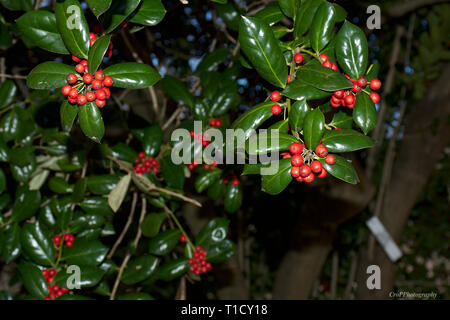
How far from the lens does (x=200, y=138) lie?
4.23ft

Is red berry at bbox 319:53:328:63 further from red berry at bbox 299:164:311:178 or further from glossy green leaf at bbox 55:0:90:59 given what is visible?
glossy green leaf at bbox 55:0:90:59

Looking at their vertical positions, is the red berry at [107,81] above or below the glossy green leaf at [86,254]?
above

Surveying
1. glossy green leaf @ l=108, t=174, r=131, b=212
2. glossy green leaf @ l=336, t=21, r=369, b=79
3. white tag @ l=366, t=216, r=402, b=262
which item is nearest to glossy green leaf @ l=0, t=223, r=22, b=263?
glossy green leaf @ l=108, t=174, r=131, b=212

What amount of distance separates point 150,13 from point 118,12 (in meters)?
0.09

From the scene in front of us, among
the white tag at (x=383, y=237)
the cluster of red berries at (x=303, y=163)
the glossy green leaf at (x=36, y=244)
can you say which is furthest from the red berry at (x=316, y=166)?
the white tag at (x=383, y=237)

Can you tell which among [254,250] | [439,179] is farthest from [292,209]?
[439,179]

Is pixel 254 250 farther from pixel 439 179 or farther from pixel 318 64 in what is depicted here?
pixel 318 64

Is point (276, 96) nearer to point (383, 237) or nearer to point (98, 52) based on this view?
point (98, 52)

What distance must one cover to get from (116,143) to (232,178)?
46 cm

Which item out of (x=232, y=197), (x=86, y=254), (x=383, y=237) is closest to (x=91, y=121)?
(x=86, y=254)

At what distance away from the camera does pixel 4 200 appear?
1.40 metres

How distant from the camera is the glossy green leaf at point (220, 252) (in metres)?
1.47

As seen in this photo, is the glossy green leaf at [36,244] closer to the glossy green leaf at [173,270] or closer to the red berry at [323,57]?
the glossy green leaf at [173,270]

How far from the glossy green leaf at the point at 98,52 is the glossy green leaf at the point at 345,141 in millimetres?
452
